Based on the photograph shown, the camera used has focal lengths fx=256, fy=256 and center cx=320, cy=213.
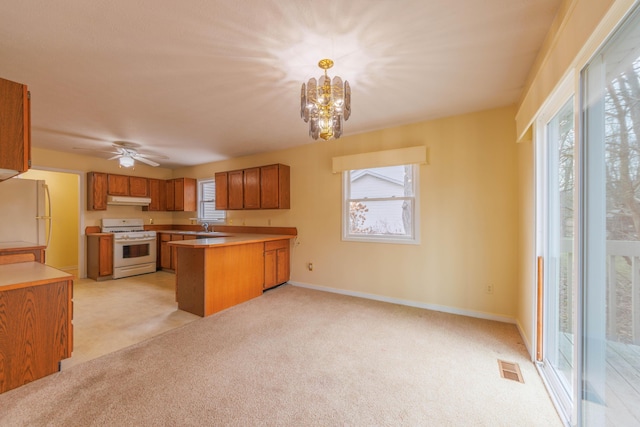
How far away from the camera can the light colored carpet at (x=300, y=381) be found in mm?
1580

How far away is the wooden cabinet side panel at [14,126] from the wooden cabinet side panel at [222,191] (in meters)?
3.31

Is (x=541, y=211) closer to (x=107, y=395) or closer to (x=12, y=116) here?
(x=107, y=395)

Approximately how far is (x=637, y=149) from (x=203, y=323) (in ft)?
11.7

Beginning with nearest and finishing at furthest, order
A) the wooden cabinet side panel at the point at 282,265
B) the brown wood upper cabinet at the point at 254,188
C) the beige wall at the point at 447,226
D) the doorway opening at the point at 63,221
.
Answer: the beige wall at the point at 447,226
the wooden cabinet side panel at the point at 282,265
the brown wood upper cabinet at the point at 254,188
the doorway opening at the point at 63,221

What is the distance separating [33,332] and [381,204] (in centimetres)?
373

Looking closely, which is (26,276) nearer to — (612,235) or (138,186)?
(612,235)

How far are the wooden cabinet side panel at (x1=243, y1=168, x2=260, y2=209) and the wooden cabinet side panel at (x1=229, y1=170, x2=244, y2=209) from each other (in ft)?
0.29

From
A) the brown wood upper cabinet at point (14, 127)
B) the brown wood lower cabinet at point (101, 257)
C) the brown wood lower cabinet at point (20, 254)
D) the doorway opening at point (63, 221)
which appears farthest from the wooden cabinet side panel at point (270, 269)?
the doorway opening at point (63, 221)

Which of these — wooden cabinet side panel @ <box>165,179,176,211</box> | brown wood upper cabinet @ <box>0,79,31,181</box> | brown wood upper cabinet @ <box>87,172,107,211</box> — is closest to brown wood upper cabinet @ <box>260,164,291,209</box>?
wooden cabinet side panel @ <box>165,179,176,211</box>

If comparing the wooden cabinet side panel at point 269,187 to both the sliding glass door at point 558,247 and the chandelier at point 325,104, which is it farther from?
the sliding glass door at point 558,247

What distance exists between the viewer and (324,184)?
4.27m

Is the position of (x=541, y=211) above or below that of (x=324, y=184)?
below

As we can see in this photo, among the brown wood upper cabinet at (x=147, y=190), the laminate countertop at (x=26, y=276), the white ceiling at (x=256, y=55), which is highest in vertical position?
the white ceiling at (x=256, y=55)

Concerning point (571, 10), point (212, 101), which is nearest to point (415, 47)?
point (571, 10)
